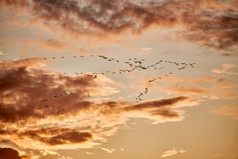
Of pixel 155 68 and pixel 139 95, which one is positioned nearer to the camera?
pixel 155 68

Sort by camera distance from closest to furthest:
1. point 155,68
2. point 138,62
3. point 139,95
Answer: point 138,62 < point 155,68 < point 139,95

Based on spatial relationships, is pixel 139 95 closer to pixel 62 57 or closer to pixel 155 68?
pixel 155 68

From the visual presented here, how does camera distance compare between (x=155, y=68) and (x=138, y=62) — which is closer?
(x=138, y=62)

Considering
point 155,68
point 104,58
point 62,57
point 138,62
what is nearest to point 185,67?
point 155,68

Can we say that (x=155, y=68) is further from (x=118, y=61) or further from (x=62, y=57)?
(x=62, y=57)

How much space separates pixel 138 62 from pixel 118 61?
11.7 ft

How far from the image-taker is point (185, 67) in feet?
149

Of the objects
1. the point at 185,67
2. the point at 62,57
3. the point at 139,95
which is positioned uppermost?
the point at 62,57

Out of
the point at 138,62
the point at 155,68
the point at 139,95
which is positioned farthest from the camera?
the point at 139,95

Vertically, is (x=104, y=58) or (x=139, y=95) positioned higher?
(x=104, y=58)

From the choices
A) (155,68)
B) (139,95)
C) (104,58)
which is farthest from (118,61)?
(139,95)

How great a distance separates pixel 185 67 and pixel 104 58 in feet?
47.1

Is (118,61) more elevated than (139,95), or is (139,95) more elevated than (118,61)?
(118,61)

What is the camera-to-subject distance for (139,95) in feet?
166
